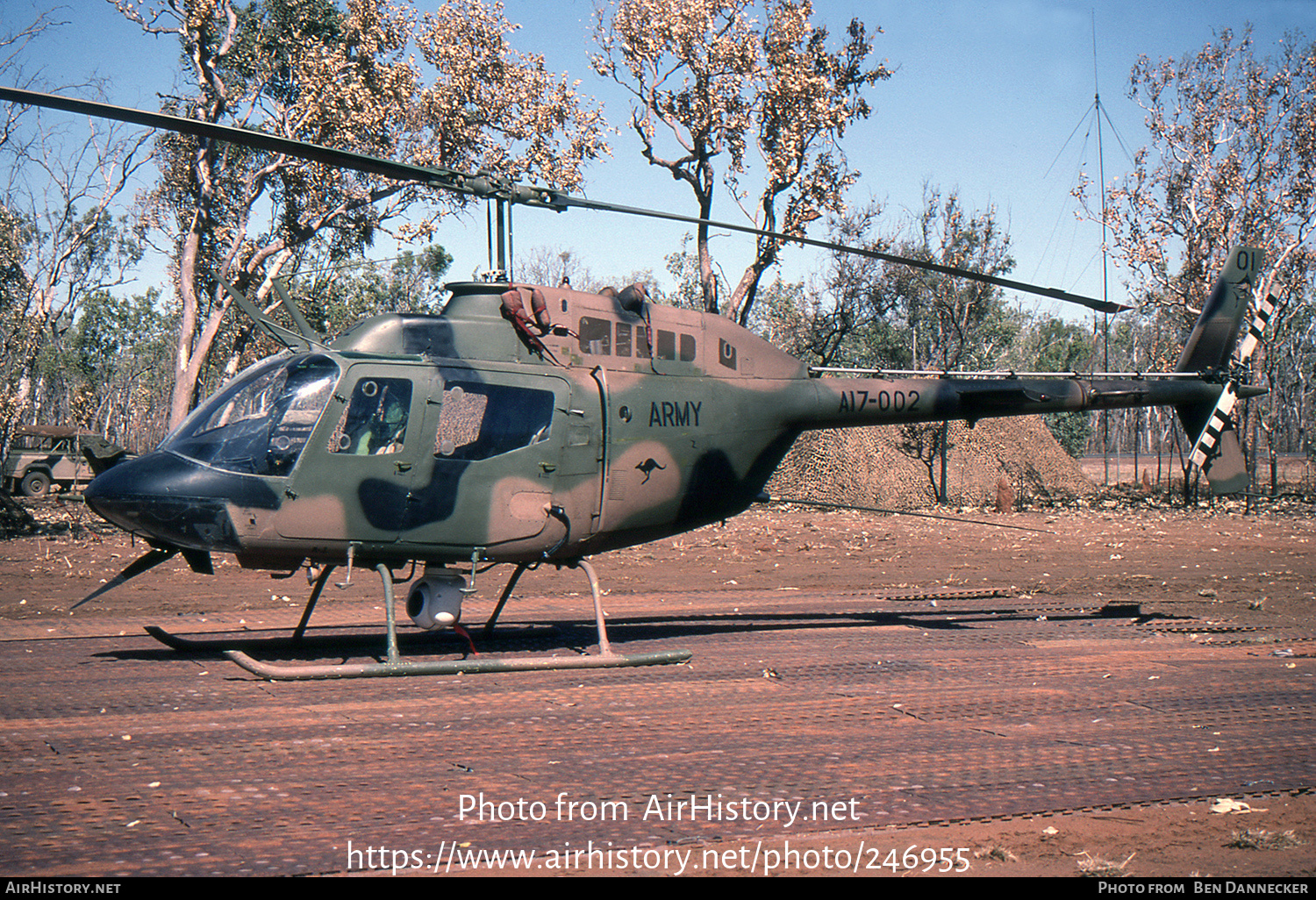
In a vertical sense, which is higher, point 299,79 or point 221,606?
point 299,79

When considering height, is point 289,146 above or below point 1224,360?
above

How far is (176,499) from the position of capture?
7.04 m

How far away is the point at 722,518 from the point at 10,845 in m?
6.60

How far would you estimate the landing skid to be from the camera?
284 inches

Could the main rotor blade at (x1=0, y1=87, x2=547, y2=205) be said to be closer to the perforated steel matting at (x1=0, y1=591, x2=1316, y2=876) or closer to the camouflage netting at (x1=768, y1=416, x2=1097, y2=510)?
the perforated steel matting at (x1=0, y1=591, x2=1316, y2=876)

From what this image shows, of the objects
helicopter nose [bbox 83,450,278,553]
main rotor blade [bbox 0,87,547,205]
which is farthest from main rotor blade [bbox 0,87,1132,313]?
helicopter nose [bbox 83,450,278,553]

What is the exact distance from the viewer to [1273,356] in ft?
117

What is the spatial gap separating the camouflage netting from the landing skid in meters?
16.1

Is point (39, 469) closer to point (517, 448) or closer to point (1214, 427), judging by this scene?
point (517, 448)

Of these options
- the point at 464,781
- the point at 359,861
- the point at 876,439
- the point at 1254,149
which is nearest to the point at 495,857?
the point at 359,861

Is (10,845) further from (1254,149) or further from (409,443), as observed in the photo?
(1254,149)

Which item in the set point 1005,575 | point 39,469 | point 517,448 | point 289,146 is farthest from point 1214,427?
point 39,469

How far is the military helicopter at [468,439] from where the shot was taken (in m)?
7.23

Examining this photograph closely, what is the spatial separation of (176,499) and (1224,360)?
11.5 metres
